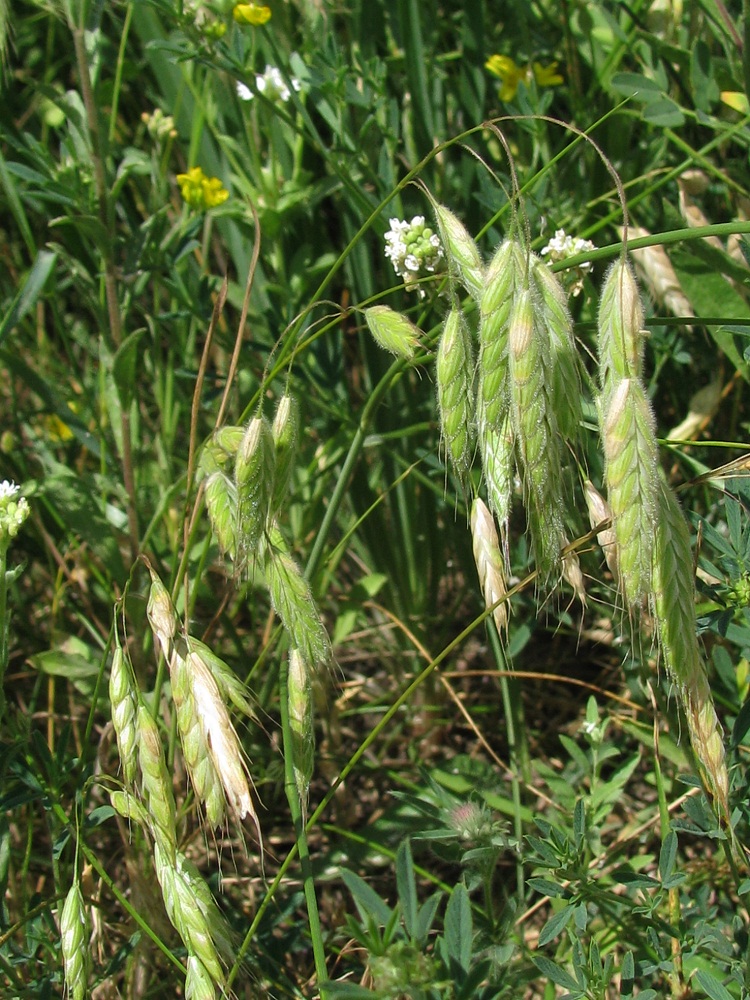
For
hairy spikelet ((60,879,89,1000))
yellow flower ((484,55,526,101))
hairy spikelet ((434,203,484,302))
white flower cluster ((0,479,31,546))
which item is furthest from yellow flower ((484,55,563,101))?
hairy spikelet ((60,879,89,1000))

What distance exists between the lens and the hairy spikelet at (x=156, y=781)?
3.97ft

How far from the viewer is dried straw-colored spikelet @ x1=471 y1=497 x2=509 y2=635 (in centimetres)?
128

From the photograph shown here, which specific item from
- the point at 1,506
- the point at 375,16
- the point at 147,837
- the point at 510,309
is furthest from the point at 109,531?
the point at 375,16

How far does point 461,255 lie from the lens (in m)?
1.22

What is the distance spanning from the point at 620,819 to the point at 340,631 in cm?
68

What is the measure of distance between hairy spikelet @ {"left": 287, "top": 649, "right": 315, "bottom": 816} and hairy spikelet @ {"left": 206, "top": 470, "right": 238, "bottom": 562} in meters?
0.17

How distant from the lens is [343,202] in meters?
2.08

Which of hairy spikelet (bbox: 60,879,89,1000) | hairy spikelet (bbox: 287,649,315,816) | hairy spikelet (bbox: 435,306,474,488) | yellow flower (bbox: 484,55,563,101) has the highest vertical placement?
yellow flower (bbox: 484,55,563,101)

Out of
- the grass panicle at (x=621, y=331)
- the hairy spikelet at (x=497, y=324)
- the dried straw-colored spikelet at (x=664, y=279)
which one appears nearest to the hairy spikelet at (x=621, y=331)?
the grass panicle at (x=621, y=331)

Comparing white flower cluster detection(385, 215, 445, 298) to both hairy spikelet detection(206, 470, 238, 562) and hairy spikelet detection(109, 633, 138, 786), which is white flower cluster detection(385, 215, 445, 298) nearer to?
hairy spikelet detection(206, 470, 238, 562)

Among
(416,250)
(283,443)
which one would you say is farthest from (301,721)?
(416,250)

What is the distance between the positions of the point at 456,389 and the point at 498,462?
0.11m

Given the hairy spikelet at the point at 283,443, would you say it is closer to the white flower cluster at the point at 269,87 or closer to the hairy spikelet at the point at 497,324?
the hairy spikelet at the point at 497,324

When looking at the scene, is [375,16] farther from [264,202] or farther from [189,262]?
[189,262]
